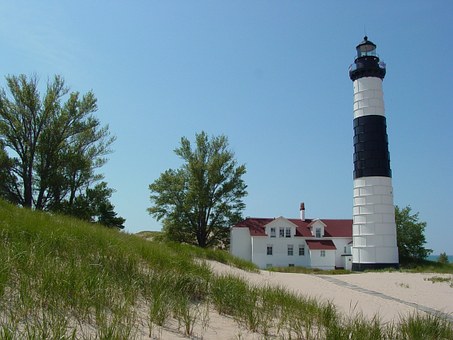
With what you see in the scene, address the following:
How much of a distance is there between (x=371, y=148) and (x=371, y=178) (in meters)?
2.51

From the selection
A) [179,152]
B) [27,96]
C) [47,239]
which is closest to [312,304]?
[47,239]

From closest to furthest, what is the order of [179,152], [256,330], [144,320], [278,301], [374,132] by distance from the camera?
[144,320] → [256,330] → [278,301] → [374,132] → [179,152]

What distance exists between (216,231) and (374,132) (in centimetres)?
2002

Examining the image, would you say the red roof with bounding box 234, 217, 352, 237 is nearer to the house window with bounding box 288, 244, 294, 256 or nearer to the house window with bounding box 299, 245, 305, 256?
the house window with bounding box 299, 245, 305, 256

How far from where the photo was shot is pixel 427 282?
2283 centimetres

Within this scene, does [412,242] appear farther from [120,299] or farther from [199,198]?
[120,299]

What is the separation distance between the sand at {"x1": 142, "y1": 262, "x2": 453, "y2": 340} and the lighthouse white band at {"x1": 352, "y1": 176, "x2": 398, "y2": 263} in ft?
18.1

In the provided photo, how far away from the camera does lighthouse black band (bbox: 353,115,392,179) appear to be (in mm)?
31906

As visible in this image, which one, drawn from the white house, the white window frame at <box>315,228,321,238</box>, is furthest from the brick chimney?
the white window frame at <box>315,228,321,238</box>

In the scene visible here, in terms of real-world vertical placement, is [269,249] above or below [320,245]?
below

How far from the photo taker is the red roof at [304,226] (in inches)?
1711

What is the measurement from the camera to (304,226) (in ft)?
149

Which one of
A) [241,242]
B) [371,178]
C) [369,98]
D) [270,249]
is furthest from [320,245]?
[369,98]

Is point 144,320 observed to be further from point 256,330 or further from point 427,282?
point 427,282
